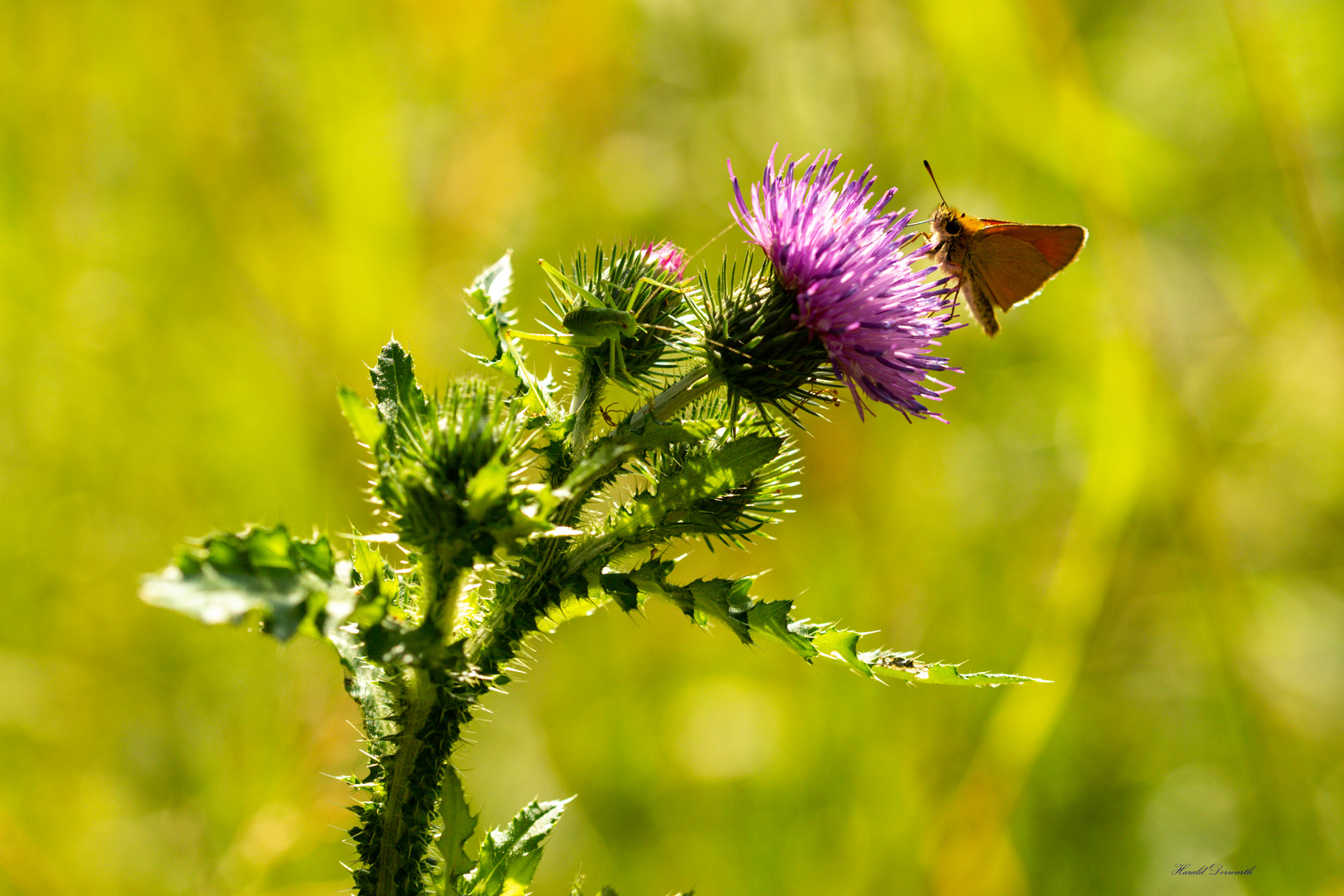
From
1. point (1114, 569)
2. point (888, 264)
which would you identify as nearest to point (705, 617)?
point (888, 264)

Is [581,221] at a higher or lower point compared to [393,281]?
higher

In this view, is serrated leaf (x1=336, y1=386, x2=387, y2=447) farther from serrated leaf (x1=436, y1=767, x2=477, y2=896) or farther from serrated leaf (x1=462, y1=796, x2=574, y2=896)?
serrated leaf (x1=462, y1=796, x2=574, y2=896)

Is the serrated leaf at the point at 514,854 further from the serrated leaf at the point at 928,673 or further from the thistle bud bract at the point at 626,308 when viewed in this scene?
the thistle bud bract at the point at 626,308

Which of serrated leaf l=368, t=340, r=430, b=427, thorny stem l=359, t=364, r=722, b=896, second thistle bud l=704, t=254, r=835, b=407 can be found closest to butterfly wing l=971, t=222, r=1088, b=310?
Answer: second thistle bud l=704, t=254, r=835, b=407

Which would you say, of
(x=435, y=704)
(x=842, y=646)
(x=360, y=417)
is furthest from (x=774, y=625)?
(x=360, y=417)

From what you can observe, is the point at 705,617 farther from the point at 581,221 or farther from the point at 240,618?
the point at 581,221

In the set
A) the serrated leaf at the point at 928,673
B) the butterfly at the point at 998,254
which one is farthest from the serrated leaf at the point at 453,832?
the butterfly at the point at 998,254
